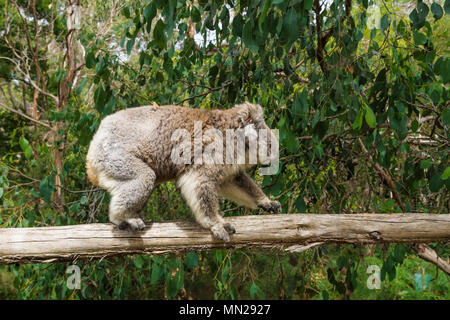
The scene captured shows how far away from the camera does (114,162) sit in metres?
2.59

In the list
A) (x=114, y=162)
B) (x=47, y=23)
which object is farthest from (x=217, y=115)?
(x=47, y=23)

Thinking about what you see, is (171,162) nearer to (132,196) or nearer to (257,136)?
(132,196)

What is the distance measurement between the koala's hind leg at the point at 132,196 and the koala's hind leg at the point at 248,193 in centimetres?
70

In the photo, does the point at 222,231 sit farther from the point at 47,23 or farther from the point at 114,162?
the point at 47,23

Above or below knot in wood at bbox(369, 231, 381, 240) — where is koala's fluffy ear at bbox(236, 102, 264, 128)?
above

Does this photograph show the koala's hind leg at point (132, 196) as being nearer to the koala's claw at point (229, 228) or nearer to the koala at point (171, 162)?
the koala at point (171, 162)

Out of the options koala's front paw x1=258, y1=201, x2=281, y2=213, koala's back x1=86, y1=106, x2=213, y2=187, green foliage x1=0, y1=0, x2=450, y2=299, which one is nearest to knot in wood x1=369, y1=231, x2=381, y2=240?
green foliage x1=0, y1=0, x2=450, y2=299

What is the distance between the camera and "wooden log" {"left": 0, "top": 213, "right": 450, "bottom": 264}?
232cm

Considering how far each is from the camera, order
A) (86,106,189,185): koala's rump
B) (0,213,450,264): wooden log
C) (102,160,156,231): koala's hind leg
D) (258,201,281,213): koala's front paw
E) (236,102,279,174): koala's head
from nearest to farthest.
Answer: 1. (0,213,450,264): wooden log
2. (102,160,156,231): koala's hind leg
3. (86,106,189,185): koala's rump
4. (236,102,279,174): koala's head
5. (258,201,281,213): koala's front paw

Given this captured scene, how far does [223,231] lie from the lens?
240 centimetres

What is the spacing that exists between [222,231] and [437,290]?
4.65 metres

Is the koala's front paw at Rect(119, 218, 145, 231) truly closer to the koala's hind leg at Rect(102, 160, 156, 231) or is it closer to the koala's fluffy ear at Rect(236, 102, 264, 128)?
the koala's hind leg at Rect(102, 160, 156, 231)

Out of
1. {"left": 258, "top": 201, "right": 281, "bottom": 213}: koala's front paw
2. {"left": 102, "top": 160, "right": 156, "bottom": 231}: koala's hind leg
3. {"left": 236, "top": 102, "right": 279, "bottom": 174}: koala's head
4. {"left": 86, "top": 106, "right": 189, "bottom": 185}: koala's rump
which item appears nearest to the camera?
{"left": 102, "top": 160, "right": 156, "bottom": 231}: koala's hind leg
